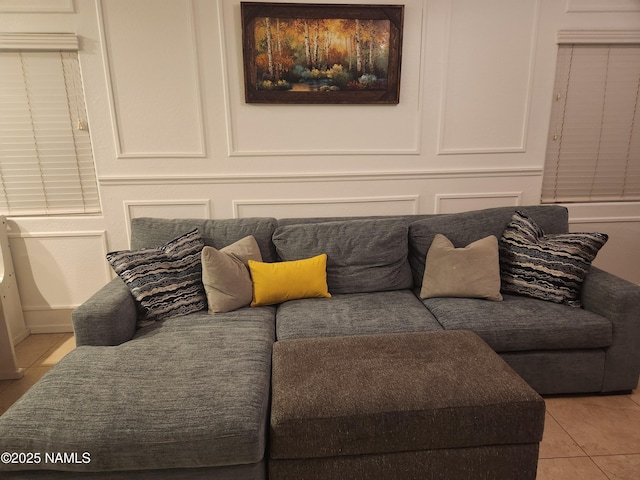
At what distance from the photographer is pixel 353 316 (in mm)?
2016

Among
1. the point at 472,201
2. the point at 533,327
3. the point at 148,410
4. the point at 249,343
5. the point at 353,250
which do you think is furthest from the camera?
the point at 472,201

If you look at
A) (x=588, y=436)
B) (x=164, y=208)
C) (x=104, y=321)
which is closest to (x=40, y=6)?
(x=164, y=208)

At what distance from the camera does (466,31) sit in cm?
257

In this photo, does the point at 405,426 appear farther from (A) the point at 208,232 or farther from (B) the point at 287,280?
(A) the point at 208,232

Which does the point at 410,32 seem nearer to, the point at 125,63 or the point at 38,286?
the point at 125,63

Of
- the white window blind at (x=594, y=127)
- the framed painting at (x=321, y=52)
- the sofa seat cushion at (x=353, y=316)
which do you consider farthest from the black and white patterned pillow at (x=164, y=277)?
the white window blind at (x=594, y=127)

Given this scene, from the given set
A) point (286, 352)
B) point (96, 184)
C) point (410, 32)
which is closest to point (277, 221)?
point (286, 352)

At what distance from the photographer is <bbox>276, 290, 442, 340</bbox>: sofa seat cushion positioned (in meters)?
1.91

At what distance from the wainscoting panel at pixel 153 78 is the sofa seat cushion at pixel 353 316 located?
1257 mm

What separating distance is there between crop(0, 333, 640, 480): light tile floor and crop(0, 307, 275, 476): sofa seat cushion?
985mm

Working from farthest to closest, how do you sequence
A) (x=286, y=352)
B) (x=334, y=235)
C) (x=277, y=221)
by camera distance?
(x=277, y=221), (x=334, y=235), (x=286, y=352)

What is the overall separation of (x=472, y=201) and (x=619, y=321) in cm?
118

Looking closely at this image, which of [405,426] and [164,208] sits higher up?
[164,208]

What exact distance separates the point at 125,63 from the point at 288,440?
2344 mm
